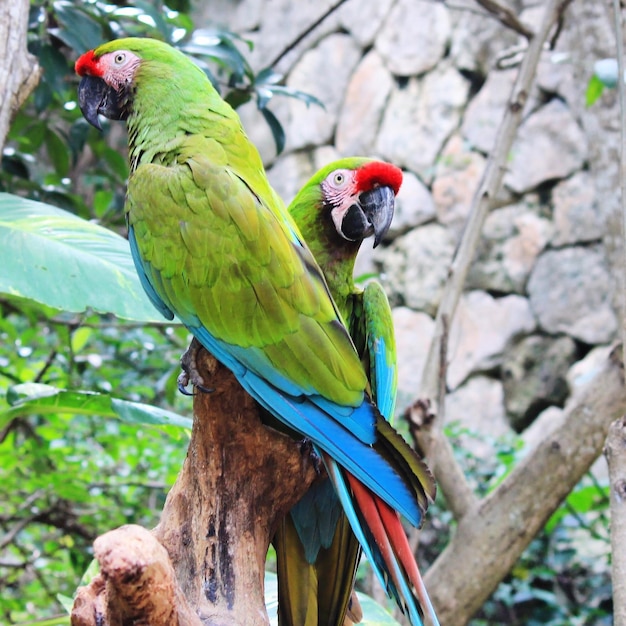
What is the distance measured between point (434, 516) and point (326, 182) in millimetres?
1825

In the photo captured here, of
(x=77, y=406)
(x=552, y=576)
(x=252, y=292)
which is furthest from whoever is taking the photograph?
(x=552, y=576)

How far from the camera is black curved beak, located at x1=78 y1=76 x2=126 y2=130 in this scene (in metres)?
1.09

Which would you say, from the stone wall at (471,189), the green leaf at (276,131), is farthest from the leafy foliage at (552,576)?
the green leaf at (276,131)

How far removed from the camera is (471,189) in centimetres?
385

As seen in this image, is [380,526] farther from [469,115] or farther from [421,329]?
[469,115]

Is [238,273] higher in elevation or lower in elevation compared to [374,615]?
higher

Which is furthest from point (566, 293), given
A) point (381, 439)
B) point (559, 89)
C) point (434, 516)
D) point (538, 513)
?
point (381, 439)

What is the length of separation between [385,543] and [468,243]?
0.92 m

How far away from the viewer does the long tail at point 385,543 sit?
77cm

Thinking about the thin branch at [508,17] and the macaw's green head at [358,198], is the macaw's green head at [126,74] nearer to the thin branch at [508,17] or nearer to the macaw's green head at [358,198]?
the macaw's green head at [358,198]

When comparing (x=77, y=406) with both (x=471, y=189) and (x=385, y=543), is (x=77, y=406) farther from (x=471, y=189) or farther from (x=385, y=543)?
(x=471, y=189)

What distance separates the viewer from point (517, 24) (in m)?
1.70

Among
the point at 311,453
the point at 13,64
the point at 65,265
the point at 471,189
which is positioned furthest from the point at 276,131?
the point at 471,189

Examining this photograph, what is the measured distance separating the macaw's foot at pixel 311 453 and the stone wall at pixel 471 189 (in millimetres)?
2750
